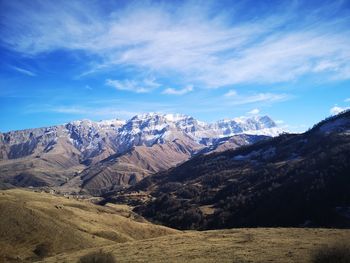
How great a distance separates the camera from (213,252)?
63719 millimetres

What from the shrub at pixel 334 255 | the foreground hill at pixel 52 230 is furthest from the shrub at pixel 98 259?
→ the foreground hill at pixel 52 230

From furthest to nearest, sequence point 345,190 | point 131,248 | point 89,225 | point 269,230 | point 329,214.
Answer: point 345,190
point 329,214
point 89,225
point 269,230
point 131,248

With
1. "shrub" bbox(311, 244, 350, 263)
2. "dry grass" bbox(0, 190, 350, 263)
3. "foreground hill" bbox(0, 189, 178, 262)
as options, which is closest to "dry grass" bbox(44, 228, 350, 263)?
"dry grass" bbox(0, 190, 350, 263)

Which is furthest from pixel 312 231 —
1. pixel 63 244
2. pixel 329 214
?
pixel 329 214

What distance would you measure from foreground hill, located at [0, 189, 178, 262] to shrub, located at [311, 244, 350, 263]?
59.8 meters

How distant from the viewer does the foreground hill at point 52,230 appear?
3497 inches

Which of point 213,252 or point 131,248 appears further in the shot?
point 131,248

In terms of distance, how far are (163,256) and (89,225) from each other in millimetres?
54778

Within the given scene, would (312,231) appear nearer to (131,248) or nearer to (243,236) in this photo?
(243,236)

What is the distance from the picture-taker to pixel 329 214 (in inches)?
6875

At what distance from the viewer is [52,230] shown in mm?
99562

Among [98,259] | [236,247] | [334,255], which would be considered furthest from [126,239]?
[334,255]

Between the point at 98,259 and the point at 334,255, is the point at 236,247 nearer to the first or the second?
the point at 334,255

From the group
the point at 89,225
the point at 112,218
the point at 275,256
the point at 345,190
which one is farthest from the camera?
the point at 345,190
